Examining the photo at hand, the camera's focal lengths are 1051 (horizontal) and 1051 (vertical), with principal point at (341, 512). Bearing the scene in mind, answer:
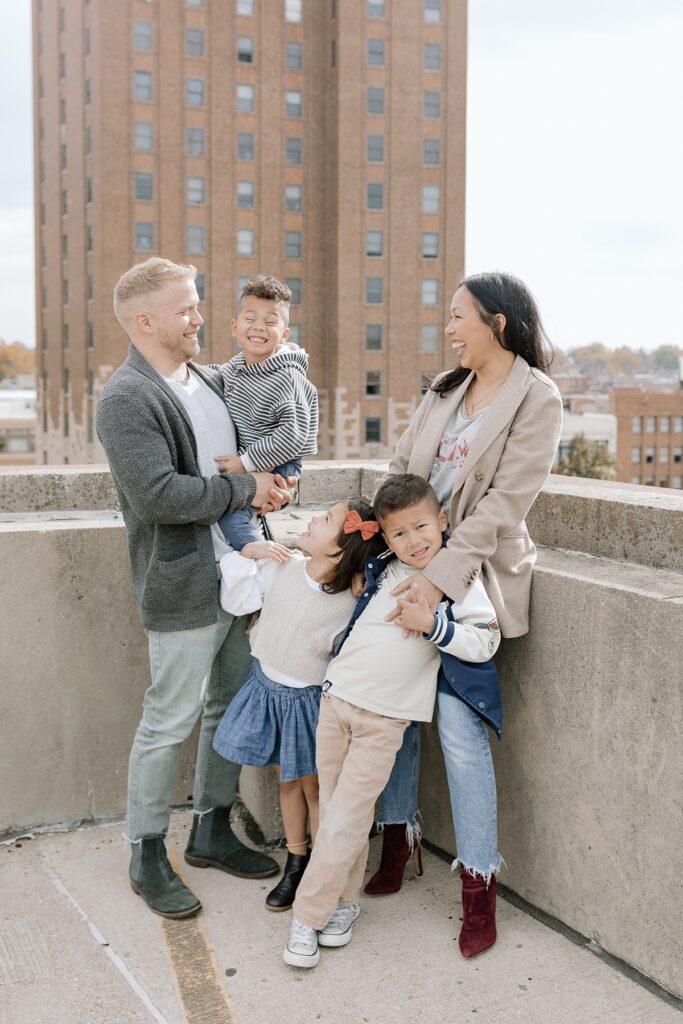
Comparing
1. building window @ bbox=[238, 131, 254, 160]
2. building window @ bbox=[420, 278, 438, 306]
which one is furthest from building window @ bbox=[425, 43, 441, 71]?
building window @ bbox=[420, 278, 438, 306]

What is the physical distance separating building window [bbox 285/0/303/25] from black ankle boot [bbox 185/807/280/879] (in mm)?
63611

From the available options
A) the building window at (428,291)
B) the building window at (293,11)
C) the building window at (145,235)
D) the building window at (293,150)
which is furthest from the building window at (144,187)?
the building window at (428,291)

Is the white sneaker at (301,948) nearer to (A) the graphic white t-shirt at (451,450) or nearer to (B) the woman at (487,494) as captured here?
(B) the woman at (487,494)

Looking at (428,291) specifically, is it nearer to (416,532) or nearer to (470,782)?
(416,532)

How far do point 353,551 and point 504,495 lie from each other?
51 cm

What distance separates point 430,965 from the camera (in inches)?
124

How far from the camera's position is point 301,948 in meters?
3.14

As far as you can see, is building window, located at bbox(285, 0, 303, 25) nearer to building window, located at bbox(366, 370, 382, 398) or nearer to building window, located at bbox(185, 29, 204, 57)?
building window, located at bbox(185, 29, 204, 57)

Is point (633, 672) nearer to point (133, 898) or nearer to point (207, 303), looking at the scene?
point (133, 898)

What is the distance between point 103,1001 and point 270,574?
1.38 metres

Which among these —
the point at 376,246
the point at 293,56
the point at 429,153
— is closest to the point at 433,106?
the point at 429,153

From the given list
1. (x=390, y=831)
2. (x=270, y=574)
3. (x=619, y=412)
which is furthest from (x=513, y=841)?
(x=619, y=412)

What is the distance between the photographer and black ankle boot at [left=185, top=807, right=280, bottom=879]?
377 cm

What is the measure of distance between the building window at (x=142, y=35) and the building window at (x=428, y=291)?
2029 centimetres
